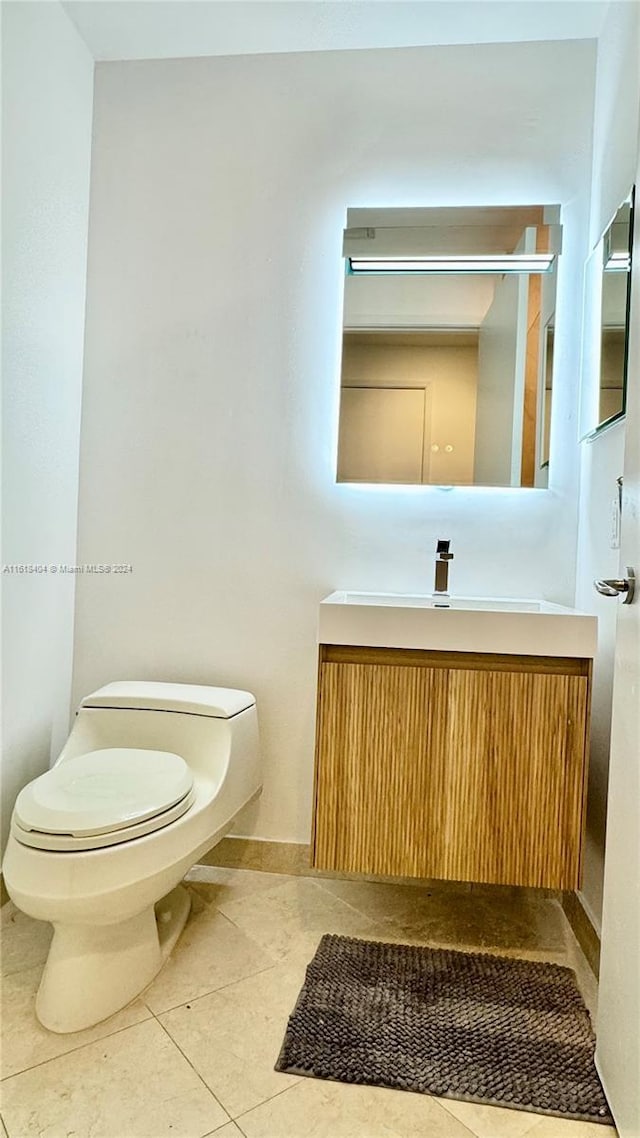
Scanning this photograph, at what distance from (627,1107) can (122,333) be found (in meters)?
2.08

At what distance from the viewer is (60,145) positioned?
1.79m

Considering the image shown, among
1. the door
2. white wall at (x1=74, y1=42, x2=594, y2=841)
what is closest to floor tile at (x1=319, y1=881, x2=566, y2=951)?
white wall at (x1=74, y1=42, x2=594, y2=841)

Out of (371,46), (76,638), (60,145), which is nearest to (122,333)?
(60,145)

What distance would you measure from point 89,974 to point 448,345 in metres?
1.72

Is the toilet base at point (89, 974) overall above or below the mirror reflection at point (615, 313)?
below

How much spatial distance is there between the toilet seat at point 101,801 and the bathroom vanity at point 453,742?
323 mm

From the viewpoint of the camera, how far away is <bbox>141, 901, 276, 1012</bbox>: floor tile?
1.37 m

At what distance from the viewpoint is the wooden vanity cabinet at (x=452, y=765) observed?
1.38 metres

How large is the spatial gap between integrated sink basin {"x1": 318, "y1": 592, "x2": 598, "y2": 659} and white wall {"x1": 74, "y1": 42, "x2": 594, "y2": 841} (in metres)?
0.46

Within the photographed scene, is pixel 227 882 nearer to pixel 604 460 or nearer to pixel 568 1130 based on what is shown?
pixel 568 1130

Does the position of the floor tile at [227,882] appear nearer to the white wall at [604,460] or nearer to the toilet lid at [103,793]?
the toilet lid at [103,793]

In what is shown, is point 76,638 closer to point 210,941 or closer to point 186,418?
point 186,418

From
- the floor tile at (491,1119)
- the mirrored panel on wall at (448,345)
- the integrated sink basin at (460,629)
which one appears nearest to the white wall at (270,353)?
the mirrored panel on wall at (448,345)

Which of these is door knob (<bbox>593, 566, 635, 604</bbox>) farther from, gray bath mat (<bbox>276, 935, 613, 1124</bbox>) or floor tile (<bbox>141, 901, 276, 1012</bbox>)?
floor tile (<bbox>141, 901, 276, 1012</bbox>)
